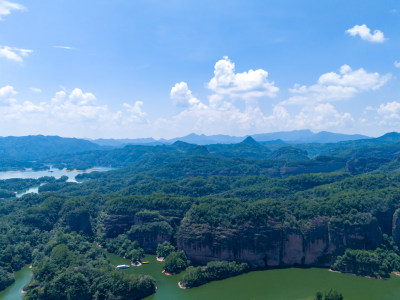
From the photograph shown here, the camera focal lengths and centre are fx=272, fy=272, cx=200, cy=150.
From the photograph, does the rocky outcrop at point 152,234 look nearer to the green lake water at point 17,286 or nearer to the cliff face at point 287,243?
the cliff face at point 287,243

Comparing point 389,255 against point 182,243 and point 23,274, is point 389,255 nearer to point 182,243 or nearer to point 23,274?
point 182,243

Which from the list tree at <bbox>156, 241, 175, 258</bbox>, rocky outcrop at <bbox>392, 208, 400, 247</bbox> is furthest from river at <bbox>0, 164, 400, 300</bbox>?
rocky outcrop at <bbox>392, 208, 400, 247</bbox>

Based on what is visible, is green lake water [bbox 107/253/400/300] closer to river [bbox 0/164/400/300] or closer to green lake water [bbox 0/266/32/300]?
river [bbox 0/164/400/300]

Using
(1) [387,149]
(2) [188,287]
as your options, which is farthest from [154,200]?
(1) [387,149]

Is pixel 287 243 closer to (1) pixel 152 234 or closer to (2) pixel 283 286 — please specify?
(2) pixel 283 286

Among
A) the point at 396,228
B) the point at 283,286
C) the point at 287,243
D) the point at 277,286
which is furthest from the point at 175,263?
the point at 396,228
